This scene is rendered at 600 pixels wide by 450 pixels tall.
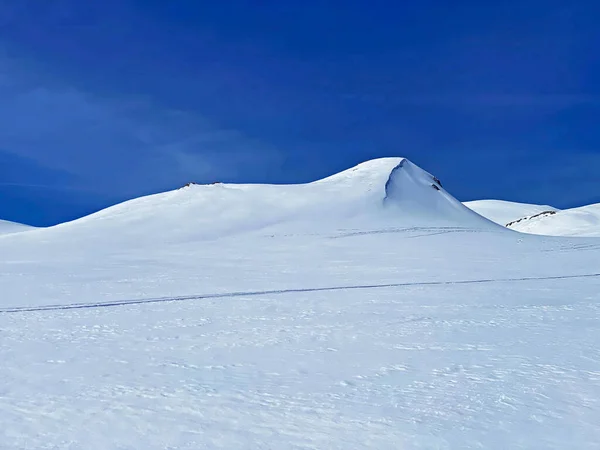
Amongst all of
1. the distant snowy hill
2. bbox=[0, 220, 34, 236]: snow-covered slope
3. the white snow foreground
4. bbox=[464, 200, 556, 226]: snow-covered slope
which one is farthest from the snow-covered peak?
bbox=[464, 200, 556, 226]: snow-covered slope

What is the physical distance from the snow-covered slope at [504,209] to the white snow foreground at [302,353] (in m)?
108

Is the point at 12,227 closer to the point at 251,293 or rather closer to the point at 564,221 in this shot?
the point at 251,293

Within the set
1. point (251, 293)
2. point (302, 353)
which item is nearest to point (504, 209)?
point (251, 293)

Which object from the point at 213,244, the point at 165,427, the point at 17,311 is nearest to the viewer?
the point at 165,427

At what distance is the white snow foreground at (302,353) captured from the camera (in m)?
4.70

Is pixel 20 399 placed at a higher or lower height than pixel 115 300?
lower

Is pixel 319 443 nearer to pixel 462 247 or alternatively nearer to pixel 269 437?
pixel 269 437

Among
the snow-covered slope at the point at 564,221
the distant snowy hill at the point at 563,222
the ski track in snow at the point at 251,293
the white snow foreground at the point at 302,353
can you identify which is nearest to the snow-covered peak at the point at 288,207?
the white snow foreground at the point at 302,353

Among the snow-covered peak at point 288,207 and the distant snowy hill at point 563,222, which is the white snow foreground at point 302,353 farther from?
the distant snowy hill at point 563,222

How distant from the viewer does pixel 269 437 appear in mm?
4508

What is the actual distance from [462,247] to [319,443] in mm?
22402

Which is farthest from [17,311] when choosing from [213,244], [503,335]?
[213,244]

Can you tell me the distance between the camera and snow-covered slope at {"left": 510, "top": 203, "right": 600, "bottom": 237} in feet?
276

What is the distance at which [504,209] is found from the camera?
129 m
